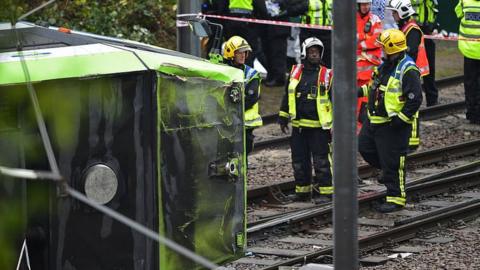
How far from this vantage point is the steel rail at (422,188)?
39.3 ft

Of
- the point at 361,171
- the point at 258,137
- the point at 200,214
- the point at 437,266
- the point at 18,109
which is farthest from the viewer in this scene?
the point at 258,137

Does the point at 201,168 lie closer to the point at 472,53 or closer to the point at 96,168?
the point at 96,168

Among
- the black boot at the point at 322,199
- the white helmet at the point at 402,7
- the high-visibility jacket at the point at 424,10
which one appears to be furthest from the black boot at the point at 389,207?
the high-visibility jacket at the point at 424,10

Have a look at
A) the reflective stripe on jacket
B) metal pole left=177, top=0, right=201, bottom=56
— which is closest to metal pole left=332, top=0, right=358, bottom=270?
the reflective stripe on jacket

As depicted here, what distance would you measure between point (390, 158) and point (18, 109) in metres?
6.33

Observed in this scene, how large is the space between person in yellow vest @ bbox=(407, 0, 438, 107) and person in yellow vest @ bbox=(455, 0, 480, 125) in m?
0.50

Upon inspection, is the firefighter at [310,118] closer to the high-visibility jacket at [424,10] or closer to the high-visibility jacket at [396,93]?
the high-visibility jacket at [396,93]

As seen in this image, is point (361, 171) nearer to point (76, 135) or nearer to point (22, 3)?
point (76, 135)

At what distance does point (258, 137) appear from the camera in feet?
54.1

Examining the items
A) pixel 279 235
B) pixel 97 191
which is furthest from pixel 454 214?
pixel 97 191

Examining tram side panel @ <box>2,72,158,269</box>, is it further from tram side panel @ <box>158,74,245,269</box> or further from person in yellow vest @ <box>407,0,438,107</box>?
person in yellow vest @ <box>407,0,438,107</box>

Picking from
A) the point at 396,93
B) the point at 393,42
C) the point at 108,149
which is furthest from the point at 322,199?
the point at 108,149

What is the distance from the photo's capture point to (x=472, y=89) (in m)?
16.8

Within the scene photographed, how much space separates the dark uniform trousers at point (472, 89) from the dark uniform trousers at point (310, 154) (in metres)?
4.42
